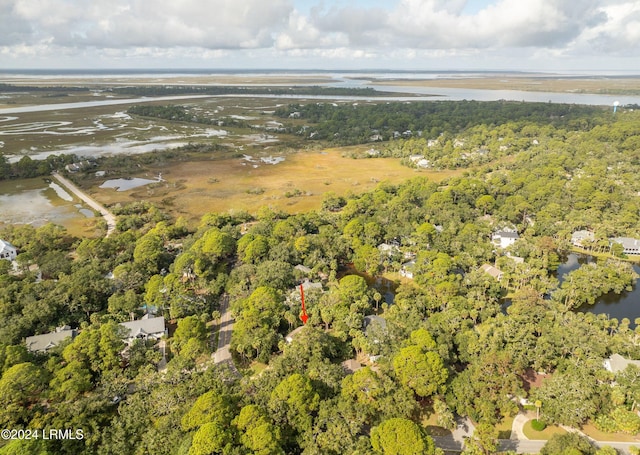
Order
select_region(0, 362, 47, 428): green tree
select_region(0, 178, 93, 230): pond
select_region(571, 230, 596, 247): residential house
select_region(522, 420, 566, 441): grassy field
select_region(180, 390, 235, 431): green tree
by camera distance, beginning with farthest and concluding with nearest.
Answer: select_region(0, 178, 93, 230): pond → select_region(571, 230, 596, 247): residential house → select_region(522, 420, 566, 441): grassy field → select_region(0, 362, 47, 428): green tree → select_region(180, 390, 235, 431): green tree

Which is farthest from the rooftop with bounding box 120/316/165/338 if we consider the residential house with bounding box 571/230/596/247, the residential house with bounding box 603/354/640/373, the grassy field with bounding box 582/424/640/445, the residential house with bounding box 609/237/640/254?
the residential house with bounding box 609/237/640/254

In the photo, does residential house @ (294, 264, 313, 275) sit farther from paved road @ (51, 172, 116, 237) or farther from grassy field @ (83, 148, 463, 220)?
paved road @ (51, 172, 116, 237)

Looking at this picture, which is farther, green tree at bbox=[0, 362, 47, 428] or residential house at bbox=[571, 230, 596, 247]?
residential house at bbox=[571, 230, 596, 247]

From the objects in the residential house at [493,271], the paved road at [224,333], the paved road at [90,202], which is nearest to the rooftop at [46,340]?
the paved road at [224,333]

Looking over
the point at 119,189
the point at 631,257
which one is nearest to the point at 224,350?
the point at 631,257

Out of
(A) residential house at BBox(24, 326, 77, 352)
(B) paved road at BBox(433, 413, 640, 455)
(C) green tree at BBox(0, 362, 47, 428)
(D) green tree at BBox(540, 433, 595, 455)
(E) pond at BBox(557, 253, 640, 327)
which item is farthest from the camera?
(E) pond at BBox(557, 253, 640, 327)

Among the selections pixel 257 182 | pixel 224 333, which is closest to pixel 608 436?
pixel 224 333

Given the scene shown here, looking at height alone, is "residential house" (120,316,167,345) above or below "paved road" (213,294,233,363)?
above

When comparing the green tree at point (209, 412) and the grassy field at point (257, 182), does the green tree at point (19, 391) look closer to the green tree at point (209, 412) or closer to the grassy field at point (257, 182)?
the green tree at point (209, 412)

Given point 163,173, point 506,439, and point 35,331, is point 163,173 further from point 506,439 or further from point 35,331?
point 506,439
